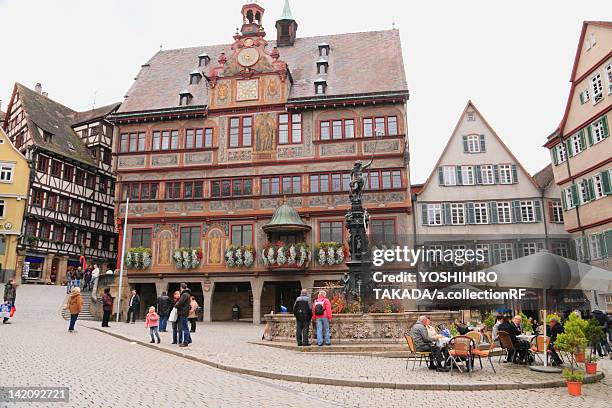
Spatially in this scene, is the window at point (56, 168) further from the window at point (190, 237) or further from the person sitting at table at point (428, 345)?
the person sitting at table at point (428, 345)

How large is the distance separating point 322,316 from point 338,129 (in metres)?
17.7

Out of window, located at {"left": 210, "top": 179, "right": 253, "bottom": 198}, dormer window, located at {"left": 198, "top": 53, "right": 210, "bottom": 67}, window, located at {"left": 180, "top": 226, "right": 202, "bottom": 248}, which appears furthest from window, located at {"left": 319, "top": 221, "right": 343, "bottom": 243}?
dormer window, located at {"left": 198, "top": 53, "right": 210, "bottom": 67}

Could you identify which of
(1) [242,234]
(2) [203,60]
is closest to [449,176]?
(1) [242,234]

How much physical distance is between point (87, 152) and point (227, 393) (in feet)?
134

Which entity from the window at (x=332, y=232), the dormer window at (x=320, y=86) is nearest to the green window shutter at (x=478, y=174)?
the window at (x=332, y=232)

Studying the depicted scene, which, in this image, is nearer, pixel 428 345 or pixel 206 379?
pixel 206 379

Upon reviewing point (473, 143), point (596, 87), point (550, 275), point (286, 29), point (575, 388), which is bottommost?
point (575, 388)

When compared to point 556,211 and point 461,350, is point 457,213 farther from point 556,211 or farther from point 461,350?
point 461,350

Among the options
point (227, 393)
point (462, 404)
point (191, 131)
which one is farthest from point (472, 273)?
point (191, 131)

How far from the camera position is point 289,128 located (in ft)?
102

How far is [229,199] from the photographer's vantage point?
101ft

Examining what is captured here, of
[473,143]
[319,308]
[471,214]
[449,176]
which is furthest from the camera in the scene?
[473,143]

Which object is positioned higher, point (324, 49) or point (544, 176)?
point (324, 49)

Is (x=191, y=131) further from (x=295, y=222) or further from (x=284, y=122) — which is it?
(x=295, y=222)
